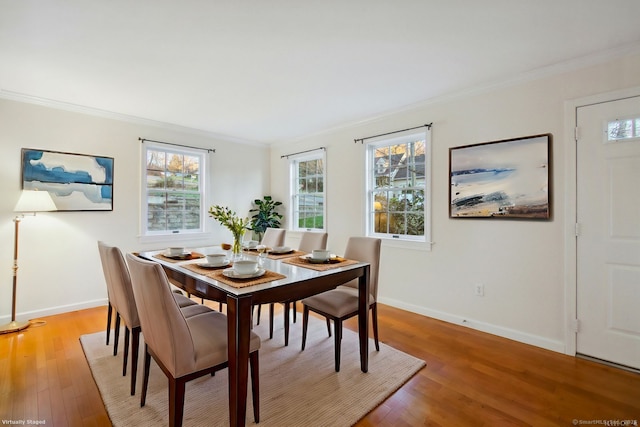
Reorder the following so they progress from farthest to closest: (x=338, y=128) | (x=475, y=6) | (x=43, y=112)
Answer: (x=338, y=128)
(x=43, y=112)
(x=475, y=6)

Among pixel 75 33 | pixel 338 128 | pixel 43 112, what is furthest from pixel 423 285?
pixel 43 112

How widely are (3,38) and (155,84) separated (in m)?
1.02

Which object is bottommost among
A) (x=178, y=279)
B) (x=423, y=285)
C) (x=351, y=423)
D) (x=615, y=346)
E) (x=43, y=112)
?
(x=351, y=423)

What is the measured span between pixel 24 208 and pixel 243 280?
2822 millimetres

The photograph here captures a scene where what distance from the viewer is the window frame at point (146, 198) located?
Result: 3.99 meters

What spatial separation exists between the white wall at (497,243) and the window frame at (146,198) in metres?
2.64

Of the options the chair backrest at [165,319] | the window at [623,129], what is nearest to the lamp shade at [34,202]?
the chair backrest at [165,319]

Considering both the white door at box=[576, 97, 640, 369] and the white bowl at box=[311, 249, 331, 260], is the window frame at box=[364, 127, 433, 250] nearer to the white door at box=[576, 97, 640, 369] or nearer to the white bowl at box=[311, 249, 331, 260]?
the white door at box=[576, 97, 640, 369]

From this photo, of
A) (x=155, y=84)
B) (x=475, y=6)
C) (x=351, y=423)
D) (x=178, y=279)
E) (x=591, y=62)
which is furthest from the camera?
(x=155, y=84)

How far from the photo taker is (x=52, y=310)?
11.0 ft

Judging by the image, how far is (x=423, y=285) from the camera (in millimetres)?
3438

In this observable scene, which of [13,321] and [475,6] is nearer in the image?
A: [475,6]

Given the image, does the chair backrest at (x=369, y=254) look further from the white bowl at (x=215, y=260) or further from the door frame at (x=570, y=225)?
the door frame at (x=570, y=225)

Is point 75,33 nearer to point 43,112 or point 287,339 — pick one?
point 43,112
